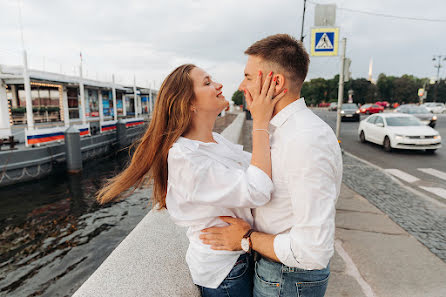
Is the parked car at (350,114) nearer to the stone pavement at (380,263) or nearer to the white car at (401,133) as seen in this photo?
the white car at (401,133)

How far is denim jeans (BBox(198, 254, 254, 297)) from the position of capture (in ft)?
4.97

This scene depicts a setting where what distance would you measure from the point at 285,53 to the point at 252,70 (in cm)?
18

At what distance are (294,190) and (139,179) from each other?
104cm

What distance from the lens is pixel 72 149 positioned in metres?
13.4

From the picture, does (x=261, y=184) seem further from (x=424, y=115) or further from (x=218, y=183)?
(x=424, y=115)

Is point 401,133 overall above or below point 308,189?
below

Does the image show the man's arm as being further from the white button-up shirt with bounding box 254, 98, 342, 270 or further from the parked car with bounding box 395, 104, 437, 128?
the parked car with bounding box 395, 104, 437, 128

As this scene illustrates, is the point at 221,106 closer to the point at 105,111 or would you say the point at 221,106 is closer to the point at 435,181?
the point at 435,181

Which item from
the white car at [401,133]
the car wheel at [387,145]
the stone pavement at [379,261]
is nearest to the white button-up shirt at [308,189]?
the stone pavement at [379,261]

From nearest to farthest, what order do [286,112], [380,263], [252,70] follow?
[286,112], [252,70], [380,263]

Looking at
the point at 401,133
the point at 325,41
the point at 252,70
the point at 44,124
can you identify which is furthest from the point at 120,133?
the point at 252,70

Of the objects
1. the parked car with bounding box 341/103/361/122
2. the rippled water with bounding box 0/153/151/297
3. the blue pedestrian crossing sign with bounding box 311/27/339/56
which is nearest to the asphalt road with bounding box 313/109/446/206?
the blue pedestrian crossing sign with bounding box 311/27/339/56

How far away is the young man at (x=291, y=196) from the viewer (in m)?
1.15

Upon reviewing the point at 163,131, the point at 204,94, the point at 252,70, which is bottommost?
the point at 163,131
